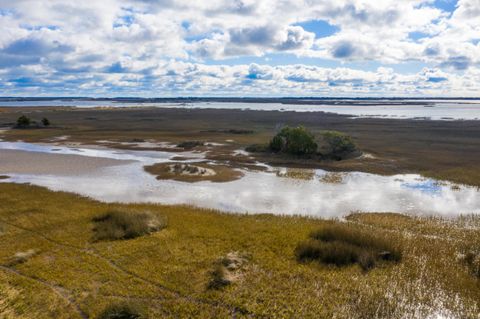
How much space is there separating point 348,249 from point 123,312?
42.0 feet

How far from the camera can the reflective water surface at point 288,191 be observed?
32.2 meters

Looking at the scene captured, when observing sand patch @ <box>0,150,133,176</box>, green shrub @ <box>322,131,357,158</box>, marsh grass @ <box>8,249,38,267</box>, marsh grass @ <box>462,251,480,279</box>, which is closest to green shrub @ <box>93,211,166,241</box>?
marsh grass @ <box>8,249,38,267</box>

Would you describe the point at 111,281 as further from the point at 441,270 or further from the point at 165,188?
the point at 165,188

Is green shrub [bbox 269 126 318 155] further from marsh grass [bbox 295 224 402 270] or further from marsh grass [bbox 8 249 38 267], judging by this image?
marsh grass [bbox 8 249 38 267]

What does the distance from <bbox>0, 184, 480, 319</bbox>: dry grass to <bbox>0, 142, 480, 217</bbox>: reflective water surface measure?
16.1ft

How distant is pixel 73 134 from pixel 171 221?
236 feet

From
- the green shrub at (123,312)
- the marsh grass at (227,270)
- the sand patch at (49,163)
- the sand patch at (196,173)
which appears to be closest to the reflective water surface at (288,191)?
the sand patch at (196,173)

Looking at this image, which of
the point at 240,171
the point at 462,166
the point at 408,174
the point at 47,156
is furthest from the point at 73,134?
the point at 462,166

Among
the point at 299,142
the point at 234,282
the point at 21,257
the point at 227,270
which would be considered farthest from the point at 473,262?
the point at 299,142

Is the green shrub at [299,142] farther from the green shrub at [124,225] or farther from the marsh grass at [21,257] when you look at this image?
the marsh grass at [21,257]

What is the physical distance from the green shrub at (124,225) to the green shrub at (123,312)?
358 inches

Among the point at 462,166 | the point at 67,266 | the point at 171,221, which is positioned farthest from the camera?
the point at 462,166

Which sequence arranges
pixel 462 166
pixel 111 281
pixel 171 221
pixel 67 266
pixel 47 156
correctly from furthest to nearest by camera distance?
pixel 47 156, pixel 462 166, pixel 171 221, pixel 67 266, pixel 111 281

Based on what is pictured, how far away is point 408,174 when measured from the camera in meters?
45.4
